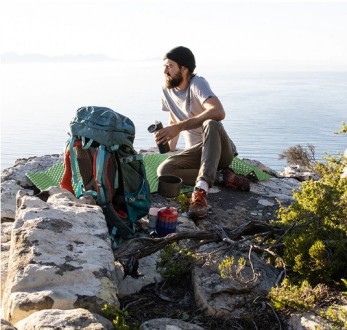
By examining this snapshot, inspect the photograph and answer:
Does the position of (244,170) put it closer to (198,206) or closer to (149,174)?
(149,174)

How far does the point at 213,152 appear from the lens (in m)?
5.50

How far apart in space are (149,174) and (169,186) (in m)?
0.83

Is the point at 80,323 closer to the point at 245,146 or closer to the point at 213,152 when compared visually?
the point at 213,152

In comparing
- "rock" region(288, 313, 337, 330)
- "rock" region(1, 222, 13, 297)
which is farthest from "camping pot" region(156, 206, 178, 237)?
"rock" region(288, 313, 337, 330)

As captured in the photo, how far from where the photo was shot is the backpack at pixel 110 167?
4.52 m

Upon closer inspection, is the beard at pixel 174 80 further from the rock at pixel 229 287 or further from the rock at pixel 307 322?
the rock at pixel 307 322

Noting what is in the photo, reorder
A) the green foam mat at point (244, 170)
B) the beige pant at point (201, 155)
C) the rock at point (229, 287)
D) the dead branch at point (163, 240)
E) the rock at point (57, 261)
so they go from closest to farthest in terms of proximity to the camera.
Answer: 1. the rock at point (57, 261)
2. the rock at point (229, 287)
3. the dead branch at point (163, 240)
4. the beige pant at point (201, 155)
5. the green foam mat at point (244, 170)

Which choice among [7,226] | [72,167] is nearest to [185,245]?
[72,167]

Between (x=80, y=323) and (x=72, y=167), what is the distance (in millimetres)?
2206

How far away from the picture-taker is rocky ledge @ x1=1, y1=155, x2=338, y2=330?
304 cm

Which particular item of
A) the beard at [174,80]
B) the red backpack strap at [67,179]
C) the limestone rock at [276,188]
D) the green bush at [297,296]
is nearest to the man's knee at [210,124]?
the beard at [174,80]

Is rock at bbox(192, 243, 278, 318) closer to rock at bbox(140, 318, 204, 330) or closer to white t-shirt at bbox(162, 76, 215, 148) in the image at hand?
rock at bbox(140, 318, 204, 330)

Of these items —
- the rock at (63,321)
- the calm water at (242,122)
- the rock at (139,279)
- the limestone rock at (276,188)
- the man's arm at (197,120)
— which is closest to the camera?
the rock at (63,321)

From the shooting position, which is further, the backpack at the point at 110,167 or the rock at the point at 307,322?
the backpack at the point at 110,167
